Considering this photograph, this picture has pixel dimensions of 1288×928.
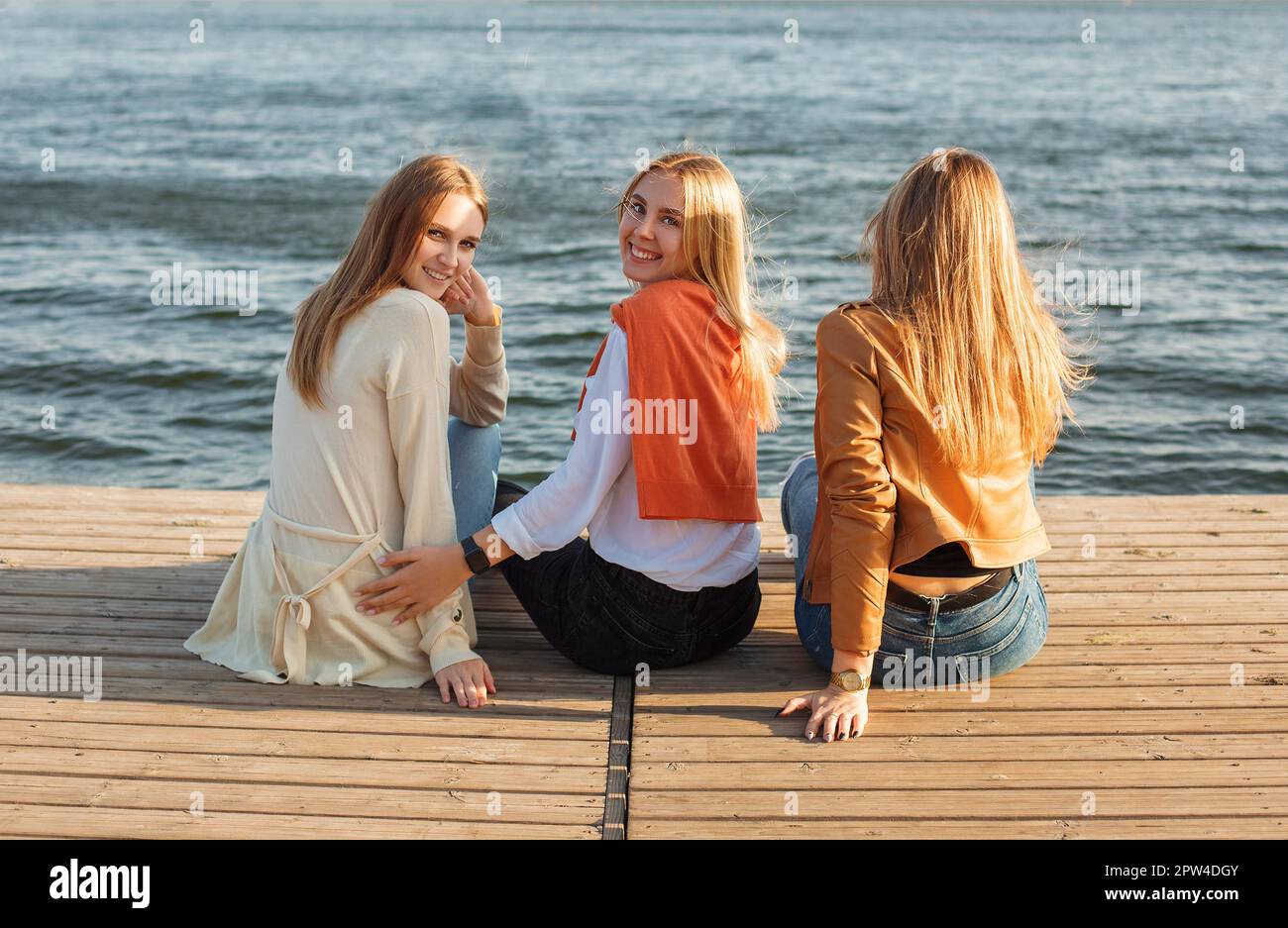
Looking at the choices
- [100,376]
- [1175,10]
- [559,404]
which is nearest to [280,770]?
[559,404]

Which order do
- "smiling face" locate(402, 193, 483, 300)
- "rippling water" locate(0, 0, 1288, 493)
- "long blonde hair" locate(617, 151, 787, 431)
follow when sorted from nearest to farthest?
"long blonde hair" locate(617, 151, 787, 431), "smiling face" locate(402, 193, 483, 300), "rippling water" locate(0, 0, 1288, 493)

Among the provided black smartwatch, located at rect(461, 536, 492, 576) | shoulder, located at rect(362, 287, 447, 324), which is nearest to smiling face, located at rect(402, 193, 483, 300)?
shoulder, located at rect(362, 287, 447, 324)

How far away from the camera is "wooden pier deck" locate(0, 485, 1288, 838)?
2.62m

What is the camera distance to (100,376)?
348 inches

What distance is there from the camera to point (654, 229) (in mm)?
3025

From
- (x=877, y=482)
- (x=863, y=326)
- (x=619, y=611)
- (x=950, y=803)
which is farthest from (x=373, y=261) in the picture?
(x=950, y=803)

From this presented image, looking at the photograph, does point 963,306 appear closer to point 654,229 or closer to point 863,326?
point 863,326

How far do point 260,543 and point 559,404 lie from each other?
17.4ft

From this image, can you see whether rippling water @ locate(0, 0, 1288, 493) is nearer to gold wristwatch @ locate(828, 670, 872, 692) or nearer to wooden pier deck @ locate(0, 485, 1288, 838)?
wooden pier deck @ locate(0, 485, 1288, 838)

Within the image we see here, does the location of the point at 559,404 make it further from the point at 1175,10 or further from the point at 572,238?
the point at 1175,10

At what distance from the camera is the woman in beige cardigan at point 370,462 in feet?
9.92

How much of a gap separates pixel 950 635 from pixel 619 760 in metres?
0.85

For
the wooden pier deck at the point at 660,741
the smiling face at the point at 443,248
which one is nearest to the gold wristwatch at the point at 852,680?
the wooden pier deck at the point at 660,741
